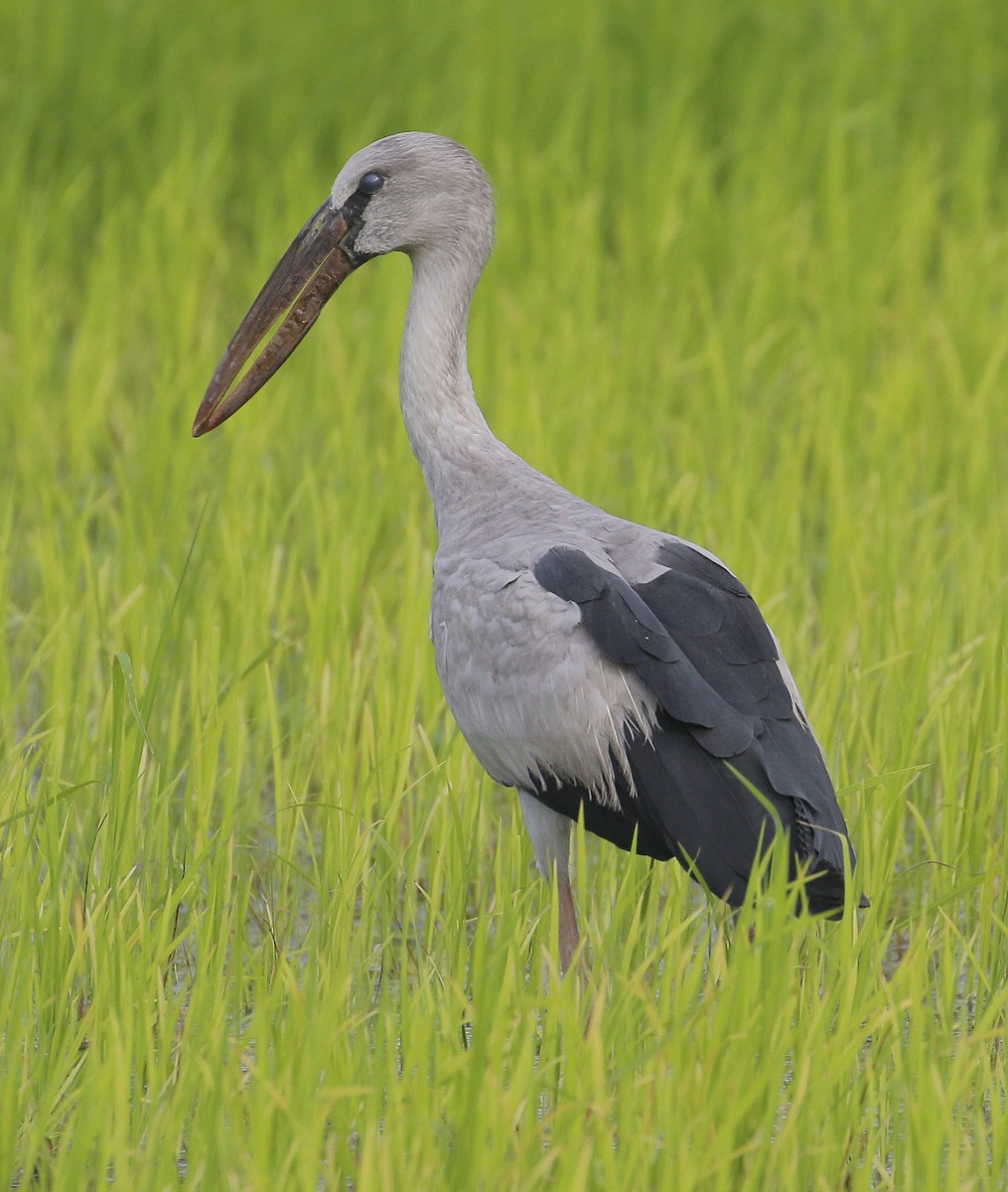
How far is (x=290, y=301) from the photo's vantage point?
3621 mm

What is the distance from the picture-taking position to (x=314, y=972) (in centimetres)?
252

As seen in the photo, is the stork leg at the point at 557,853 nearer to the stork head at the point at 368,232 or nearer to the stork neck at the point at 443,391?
the stork neck at the point at 443,391

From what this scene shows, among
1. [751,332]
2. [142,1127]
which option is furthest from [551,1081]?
[751,332]

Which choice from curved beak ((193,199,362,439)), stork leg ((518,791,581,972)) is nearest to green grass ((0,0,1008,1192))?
stork leg ((518,791,581,972))

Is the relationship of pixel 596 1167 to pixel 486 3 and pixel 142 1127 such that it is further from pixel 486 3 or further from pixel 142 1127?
pixel 486 3

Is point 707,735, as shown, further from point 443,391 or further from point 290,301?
point 290,301

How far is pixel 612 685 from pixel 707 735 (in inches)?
7.4

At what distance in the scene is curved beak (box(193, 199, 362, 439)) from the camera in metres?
3.59

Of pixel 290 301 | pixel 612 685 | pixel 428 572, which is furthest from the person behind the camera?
pixel 428 572

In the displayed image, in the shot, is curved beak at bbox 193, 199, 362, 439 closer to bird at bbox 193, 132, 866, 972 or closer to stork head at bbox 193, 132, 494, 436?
stork head at bbox 193, 132, 494, 436

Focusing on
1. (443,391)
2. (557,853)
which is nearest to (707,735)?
(557,853)

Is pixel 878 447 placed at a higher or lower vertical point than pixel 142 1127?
higher

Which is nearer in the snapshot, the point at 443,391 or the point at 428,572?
the point at 443,391

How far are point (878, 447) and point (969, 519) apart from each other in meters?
0.51
